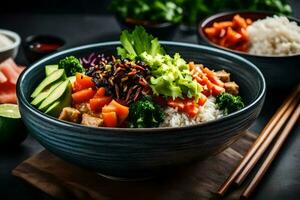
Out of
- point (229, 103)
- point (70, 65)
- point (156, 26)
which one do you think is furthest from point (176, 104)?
point (156, 26)

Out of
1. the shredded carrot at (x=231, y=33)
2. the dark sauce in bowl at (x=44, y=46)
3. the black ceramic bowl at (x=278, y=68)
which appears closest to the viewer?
the black ceramic bowl at (x=278, y=68)

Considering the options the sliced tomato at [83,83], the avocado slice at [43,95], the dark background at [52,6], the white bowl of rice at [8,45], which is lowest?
the dark background at [52,6]

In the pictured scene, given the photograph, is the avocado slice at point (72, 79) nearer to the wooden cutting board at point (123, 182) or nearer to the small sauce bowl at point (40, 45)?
the wooden cutting board at point (123, 182)

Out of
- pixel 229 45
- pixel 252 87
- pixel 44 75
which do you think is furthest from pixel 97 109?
pixel 229 45

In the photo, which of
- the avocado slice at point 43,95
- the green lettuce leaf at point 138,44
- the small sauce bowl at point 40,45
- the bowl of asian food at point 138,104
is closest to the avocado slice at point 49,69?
the bowl of asian food at point 138,104

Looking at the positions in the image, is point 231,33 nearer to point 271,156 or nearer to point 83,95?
point 271,156

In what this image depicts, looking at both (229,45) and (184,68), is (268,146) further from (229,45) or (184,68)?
(229,45)
